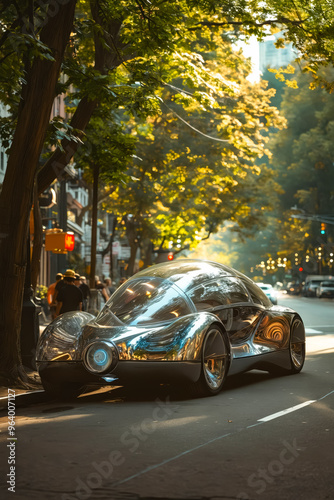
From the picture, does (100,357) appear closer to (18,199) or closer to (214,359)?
(214,359)

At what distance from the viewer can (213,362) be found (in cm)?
1088

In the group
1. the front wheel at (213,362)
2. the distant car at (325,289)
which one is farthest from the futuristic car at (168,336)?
the distant car at (325,289)

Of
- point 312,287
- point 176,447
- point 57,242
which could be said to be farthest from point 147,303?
point 312,287

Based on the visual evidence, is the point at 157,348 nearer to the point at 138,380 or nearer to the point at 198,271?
the point at 138,380

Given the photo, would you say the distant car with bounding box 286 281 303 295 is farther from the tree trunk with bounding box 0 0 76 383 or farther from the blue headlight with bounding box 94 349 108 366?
the blue headlight with bounding box 94 349 108 366

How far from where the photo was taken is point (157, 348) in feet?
33.8

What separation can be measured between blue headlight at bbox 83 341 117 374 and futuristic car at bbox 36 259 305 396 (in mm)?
11

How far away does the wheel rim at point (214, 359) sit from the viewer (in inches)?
420

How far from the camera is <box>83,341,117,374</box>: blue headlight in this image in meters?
10.2

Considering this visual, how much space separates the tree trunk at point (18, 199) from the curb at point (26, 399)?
0.98 meters

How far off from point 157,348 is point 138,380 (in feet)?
1.35

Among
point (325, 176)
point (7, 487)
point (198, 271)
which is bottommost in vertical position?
point (7, 487)

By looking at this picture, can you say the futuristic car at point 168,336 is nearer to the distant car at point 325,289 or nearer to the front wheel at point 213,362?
the front wheel at point 213,362

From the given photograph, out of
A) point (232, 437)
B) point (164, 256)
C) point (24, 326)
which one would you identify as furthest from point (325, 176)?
point (232, 437)
